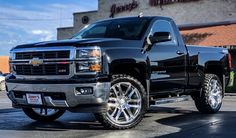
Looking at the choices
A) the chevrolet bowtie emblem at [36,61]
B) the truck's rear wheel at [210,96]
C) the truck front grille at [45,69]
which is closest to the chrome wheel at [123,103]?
the truck front grille at [45,69]

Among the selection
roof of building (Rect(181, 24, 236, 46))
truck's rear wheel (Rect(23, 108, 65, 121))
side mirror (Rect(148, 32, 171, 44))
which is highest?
roof of building (Rect(181, 24, 236, 46))

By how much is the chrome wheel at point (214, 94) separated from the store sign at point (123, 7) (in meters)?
27.2

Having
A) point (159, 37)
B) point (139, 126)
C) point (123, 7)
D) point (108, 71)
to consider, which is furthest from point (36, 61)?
point (123, 7)

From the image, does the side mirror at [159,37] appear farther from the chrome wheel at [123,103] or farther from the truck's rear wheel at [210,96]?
the truck's rear wheel at [210,96]

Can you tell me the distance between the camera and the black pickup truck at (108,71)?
7.84 m

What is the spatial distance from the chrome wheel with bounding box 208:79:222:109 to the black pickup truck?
97cm

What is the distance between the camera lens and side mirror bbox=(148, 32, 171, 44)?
895 cm

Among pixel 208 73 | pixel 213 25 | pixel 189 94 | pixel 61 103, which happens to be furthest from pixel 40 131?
pixel 213 25

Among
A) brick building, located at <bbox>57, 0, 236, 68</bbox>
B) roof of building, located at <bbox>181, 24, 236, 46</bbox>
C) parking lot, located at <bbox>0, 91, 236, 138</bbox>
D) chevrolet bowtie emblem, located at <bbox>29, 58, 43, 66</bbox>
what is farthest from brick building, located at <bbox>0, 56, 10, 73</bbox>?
chevrolet bowtie emblem, located at <bbox>29, 58, 43, 66</bbox>

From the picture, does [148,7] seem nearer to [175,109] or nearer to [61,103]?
[175,109]

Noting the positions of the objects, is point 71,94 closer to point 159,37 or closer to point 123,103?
point 123,103

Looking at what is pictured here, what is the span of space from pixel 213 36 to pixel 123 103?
22.6 m

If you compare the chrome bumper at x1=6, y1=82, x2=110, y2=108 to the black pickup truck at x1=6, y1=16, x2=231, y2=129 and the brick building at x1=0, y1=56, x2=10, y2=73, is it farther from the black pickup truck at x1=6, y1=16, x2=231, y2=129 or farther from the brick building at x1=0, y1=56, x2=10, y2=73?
the brick building at x1=0, y1=56, x2=10, y2=73

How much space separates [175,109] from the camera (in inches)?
479
